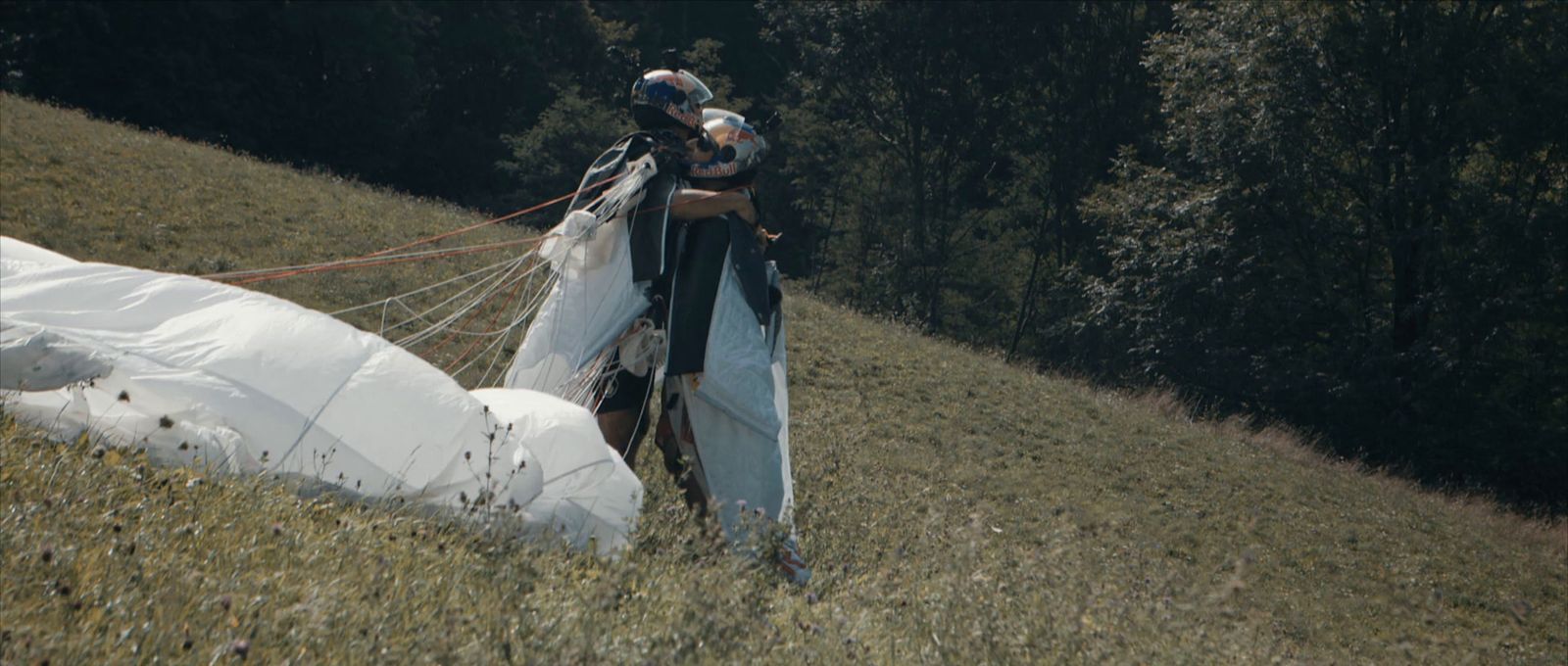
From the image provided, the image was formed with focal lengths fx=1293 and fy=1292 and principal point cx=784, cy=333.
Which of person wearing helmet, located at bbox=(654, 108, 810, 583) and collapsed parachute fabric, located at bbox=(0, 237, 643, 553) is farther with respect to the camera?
person wearing helmet, located at bbox=(654, 108, 810, 583)

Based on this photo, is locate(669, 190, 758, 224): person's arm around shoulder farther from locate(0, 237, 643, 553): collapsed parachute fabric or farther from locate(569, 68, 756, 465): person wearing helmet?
locate(0, 237, 643, 553): collapsed parachute fabric

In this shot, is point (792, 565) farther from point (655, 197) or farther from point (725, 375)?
point (655, 197)

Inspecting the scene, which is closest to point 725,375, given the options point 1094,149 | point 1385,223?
point 1385,223

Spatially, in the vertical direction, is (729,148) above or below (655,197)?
above

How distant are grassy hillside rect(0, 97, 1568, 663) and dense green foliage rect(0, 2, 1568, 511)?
10.5 m

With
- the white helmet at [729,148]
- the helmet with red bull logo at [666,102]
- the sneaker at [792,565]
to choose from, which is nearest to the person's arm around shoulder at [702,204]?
the white helmet at [729,148]

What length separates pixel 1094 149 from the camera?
118 ft

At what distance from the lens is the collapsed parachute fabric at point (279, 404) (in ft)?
13.7

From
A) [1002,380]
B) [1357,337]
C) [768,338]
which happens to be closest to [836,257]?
[1357,337]

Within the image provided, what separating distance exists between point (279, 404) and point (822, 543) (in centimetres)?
272

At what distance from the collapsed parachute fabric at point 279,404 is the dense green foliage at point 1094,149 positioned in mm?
22912

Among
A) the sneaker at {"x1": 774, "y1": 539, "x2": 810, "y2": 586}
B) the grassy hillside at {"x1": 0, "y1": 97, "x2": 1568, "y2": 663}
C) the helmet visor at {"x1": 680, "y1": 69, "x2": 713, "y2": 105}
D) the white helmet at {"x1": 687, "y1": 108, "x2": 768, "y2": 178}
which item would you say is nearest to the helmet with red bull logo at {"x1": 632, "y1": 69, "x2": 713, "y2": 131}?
the helmet visor at {"x1": 680, "y1": 69, "x2": 713, "y2": 105}

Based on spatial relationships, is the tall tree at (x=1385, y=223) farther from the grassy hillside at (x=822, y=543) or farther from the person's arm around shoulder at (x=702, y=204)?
the person's arm around shoulder at (x=702, y=204)

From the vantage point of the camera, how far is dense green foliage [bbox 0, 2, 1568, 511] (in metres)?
24.1
